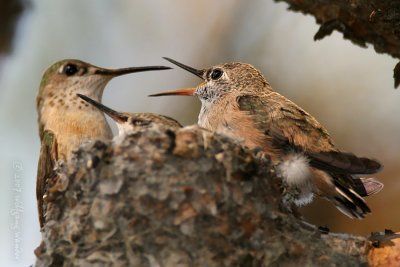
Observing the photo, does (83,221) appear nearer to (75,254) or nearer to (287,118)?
(75,254)

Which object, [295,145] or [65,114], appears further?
[65,114]

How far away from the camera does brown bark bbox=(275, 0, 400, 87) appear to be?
4562 millimetres

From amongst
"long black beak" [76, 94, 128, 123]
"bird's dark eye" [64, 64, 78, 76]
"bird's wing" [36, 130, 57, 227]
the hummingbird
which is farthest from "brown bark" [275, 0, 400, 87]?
"bird's wing" [36, 130, 57, 227]

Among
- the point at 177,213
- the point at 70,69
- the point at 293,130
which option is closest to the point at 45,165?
the point at 70,69

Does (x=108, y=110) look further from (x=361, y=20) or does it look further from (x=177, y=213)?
(x=361, y=20)

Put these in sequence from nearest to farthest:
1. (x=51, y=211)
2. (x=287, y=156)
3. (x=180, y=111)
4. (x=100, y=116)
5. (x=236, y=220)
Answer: (x=236, y=220) < (x=51, y=211) < (x=287, y=156) < (x=100, y=116) < (x=180, y=111)

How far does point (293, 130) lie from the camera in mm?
4680

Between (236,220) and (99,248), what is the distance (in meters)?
0.63

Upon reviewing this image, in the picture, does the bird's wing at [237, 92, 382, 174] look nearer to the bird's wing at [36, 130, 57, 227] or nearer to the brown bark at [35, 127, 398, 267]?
the brown bark at [35, 127, 398, 267]

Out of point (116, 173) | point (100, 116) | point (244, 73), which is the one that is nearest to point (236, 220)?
point (116, 173)

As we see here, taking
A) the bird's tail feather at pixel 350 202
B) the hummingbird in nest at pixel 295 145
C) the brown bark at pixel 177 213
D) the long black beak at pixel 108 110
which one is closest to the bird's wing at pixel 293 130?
the hummingbird in nest at pixel 295 145

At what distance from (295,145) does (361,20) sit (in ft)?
2.53

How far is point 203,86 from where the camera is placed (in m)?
5.39

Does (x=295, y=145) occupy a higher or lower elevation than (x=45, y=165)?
higher
